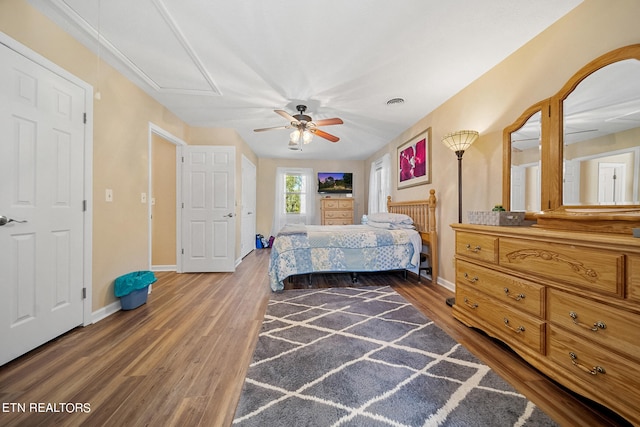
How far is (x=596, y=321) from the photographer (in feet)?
3.75

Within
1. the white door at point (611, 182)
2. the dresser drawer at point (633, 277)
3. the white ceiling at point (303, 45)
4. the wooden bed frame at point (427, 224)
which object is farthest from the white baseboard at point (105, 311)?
the white door at point (611, 182)

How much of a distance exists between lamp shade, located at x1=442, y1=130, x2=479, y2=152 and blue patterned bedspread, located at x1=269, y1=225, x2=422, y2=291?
1.34 m

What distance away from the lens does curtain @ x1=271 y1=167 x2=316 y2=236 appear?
659cm

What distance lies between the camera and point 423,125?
3.62m

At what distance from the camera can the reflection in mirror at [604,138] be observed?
4.55 feet

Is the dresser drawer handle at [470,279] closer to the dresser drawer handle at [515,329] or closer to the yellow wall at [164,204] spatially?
the dresser drawer handle at [515,329]

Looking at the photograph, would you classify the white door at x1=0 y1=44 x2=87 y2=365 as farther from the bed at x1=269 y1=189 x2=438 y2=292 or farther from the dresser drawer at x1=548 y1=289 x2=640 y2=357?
the dresser drawer at x1=548 y1=289 x2=640 y2=357

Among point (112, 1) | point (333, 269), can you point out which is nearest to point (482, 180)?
point (333, 269)

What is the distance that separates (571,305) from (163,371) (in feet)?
8.04

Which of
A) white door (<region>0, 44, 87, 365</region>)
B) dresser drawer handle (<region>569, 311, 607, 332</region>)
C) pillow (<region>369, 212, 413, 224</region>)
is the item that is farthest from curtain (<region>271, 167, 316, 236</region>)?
dresser drawer handle (<region>569, 311, 607, 332</region>)

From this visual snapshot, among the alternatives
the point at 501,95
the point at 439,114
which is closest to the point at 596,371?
the point at 501,95

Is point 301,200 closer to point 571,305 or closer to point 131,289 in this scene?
point 131,289

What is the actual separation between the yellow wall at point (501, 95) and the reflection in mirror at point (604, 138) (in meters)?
0.19

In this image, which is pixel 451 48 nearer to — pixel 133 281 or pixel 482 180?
pixel 482 180
